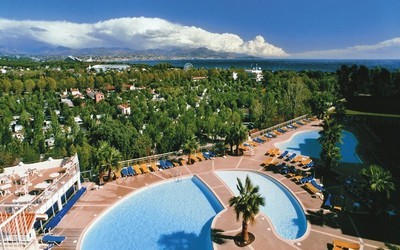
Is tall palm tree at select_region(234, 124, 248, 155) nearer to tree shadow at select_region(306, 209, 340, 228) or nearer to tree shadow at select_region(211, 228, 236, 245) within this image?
tree shadow at select_region(306, 209, 340, 228)

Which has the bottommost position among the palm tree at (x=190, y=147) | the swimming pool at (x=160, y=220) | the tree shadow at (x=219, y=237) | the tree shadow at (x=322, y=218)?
the swimming pool at (x=160, y=220)

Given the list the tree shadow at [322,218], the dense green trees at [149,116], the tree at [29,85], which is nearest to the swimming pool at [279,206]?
the tree shadow at [322,218]

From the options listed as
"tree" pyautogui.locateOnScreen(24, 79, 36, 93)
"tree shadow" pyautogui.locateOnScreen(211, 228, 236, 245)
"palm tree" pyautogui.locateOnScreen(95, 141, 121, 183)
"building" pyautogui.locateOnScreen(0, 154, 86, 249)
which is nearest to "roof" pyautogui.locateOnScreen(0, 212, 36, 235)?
"building" pyautogui.locateOnScreen(0, 154, 86, 249)

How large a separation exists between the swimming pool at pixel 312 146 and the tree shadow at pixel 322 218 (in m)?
15.3

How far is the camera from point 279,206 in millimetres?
27141

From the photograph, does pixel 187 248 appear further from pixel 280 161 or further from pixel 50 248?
pixel 280 161

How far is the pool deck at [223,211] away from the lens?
21.1 meters

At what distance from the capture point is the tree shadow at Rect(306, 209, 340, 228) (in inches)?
914

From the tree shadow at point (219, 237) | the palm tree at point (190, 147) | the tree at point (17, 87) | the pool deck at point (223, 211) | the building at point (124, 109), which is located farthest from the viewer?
the tree at point (17, 87)

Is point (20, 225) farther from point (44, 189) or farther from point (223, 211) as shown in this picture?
point (223, 211)

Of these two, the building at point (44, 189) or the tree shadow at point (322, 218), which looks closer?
the building at point (44, 189)

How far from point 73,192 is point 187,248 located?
562 inches

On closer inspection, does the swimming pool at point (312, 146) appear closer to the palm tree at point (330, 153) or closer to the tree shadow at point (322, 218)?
the palm tree at point (330, 153)

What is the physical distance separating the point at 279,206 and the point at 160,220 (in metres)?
11.3
